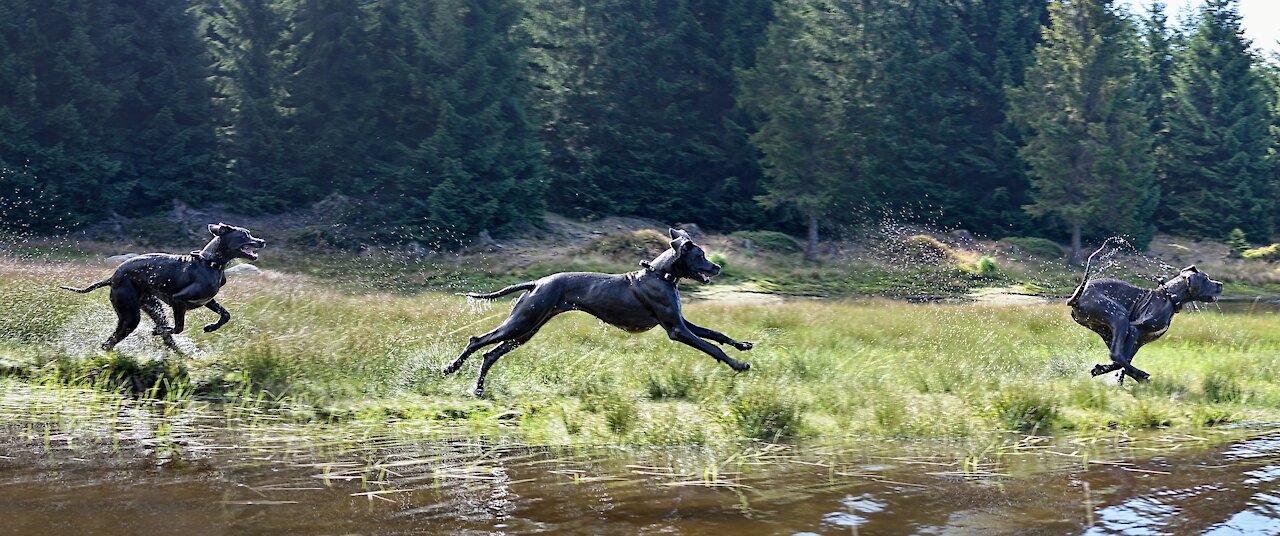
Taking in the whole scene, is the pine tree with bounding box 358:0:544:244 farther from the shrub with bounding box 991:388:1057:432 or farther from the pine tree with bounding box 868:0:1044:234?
the shrub with bounding box 991:388:1057:432

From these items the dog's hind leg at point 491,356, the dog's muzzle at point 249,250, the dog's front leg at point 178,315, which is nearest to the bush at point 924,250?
the dog's muzzle at point 249,250

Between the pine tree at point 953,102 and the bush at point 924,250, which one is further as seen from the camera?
the pine tree at point 953,102

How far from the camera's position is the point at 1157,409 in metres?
11.0

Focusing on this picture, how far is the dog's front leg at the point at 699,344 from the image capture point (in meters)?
11.3

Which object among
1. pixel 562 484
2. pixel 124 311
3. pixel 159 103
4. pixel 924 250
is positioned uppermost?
pixel 159 103

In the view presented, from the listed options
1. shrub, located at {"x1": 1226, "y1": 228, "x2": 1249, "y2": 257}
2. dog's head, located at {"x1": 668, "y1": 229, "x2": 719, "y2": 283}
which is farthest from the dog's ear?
shrub, located at {"x1": 1226, "y1": 228, "x2": 1249, "y2": 257}

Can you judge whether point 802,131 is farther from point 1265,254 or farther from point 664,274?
point 664,274

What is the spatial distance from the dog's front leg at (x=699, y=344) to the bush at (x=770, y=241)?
29277mm

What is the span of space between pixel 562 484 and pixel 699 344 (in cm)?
406

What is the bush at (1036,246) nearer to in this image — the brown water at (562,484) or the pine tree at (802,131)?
the pine tree at (802,131)

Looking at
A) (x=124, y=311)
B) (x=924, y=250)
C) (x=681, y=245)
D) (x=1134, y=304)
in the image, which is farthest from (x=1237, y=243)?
(x=124, y=311)

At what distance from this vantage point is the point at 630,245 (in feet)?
118

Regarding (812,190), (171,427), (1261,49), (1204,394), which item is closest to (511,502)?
(171,427)

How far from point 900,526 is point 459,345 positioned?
7.69 meters
